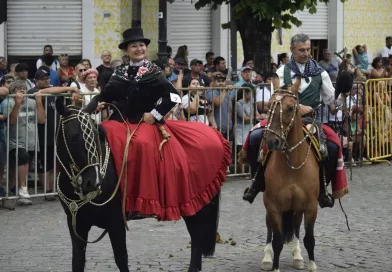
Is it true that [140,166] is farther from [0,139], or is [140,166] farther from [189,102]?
[189,102]

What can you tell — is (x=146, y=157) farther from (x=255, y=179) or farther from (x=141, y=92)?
(x=255, y=179)

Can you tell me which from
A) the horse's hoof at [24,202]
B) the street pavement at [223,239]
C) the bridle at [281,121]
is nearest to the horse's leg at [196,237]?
the street pavement at [223,239]

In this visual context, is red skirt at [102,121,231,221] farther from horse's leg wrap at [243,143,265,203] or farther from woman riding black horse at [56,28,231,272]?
horse's leg wrap at [243,143,265,203]

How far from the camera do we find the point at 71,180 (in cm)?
897

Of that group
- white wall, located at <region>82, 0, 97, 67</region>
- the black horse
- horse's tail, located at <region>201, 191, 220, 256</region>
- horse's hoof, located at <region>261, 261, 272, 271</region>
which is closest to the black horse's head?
the black horse

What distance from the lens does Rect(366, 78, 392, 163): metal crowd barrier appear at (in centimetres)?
1977

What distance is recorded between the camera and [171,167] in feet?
31.5

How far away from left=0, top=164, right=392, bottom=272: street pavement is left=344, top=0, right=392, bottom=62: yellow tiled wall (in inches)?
Answer: 711

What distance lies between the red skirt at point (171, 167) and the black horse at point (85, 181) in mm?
163

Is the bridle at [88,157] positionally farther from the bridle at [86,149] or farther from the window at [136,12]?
the window at [136,12]

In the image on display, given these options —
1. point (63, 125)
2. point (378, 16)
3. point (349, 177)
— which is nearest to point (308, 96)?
point (63, 125)

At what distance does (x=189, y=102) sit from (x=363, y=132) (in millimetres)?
4692

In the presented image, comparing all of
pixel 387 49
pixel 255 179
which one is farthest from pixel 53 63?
pixel 387 49

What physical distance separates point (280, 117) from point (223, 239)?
286 cm
